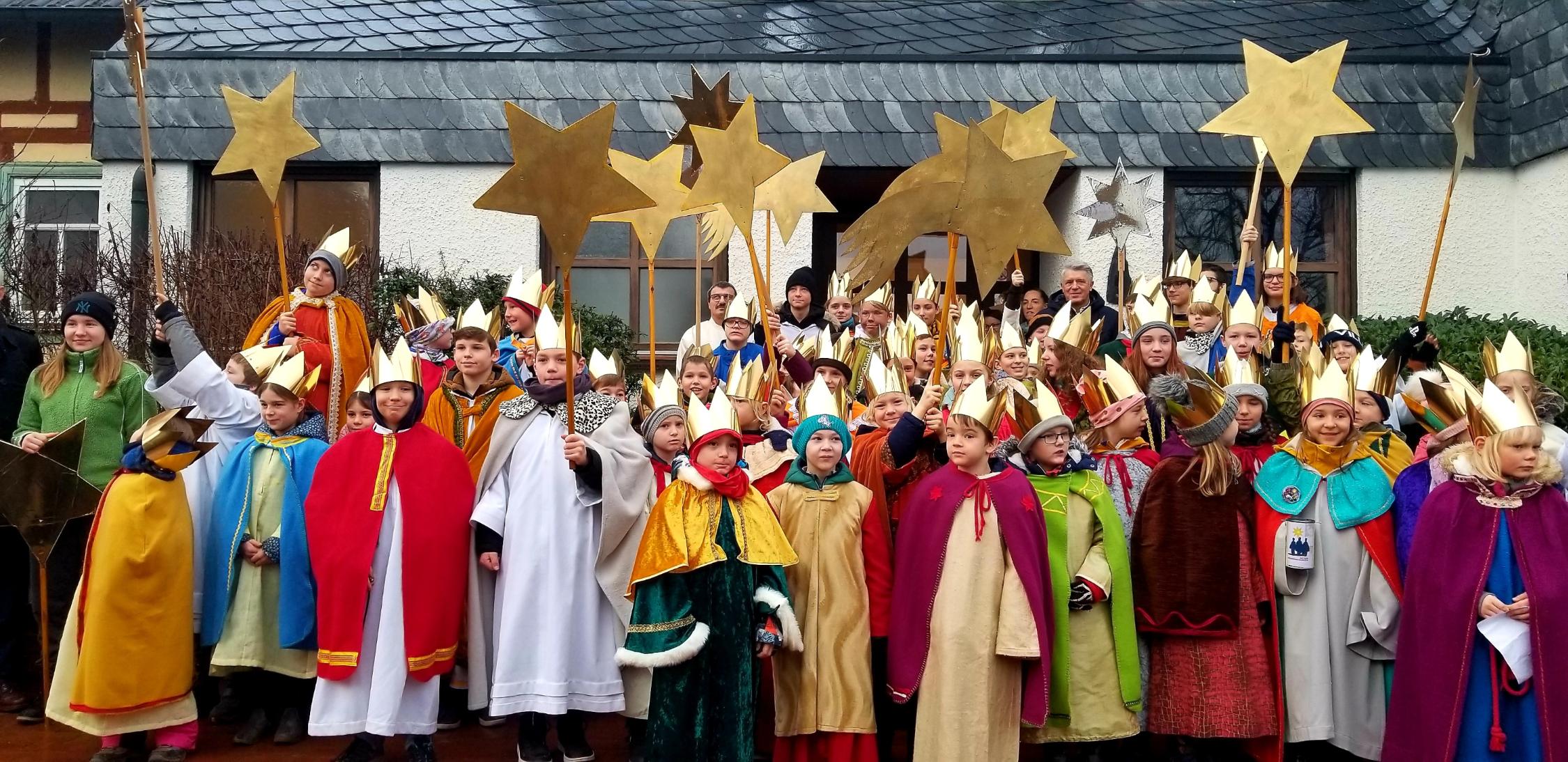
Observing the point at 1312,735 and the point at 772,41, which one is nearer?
the point at 1312,735

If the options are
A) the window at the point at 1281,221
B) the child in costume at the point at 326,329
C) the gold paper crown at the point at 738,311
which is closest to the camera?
the child in costume at the point at 326,329

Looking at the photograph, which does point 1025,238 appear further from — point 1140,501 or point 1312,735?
point 1312,735

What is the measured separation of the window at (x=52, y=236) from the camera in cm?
1145

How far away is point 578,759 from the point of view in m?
5.79

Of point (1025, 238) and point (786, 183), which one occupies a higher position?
point (786, 183)

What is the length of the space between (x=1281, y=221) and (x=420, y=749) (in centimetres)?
918

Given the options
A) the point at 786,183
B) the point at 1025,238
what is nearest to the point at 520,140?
the point at 1025,238

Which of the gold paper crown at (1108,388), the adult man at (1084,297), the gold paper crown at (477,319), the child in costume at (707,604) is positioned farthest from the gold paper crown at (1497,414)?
the gold paper crown at (477,319)

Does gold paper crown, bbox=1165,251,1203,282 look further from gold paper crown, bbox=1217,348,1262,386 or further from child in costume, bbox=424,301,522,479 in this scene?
child in costume, bbox=424,301,522,479

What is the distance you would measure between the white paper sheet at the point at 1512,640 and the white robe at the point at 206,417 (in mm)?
5037

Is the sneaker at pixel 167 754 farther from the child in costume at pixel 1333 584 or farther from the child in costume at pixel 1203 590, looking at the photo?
the child in costume at pixel 1333 584

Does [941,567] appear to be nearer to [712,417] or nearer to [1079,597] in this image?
[1079,597]

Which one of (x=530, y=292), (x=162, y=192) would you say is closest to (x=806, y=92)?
(x=530, y=292)

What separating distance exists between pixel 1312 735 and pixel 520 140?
3.73 m
